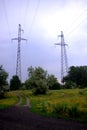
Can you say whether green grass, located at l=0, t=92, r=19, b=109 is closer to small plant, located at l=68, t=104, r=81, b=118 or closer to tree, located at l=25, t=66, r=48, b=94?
small plant, located at l=68, t=104, r=81, b=118

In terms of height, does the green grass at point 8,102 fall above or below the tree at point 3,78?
below

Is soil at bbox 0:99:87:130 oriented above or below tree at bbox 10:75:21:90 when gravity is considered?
below

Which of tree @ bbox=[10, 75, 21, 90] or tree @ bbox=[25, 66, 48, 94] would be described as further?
tree @ bbox=[10, 75, 21, 90]

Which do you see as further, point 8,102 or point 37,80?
point 37,80

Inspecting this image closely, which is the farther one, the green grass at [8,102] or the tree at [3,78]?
the tree at [3,78]

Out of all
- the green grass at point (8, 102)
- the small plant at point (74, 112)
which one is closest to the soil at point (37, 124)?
the small plant at point (74, 112)

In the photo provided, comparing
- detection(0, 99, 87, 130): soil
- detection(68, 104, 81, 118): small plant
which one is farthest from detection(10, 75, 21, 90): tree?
detection(0, 99, 87, 130): soil

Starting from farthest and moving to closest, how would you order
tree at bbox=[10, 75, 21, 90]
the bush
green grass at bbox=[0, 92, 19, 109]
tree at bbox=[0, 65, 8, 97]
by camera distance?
tree at bbox=[10, 75, 21, 90], the bush, tree at bbox=[0, 65, 8, 97], green grass at bbox=[0, 92, 19, 109]

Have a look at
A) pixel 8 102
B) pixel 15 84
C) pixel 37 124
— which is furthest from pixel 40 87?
pixel 37 124

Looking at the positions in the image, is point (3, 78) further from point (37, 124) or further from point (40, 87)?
point (37, 124)

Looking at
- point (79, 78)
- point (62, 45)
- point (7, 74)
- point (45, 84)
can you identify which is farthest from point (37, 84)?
point (79, 78)

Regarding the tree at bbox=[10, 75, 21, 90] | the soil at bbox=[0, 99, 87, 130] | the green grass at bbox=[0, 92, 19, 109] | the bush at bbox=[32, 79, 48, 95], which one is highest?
the tree at bbox=[10, 75, 21, 90]

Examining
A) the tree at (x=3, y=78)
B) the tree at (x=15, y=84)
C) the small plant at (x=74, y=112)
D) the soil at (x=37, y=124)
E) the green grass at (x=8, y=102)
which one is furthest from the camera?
the tree at (x=15, y=84)

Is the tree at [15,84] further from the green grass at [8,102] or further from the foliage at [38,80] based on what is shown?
the green grass at [8,102]
